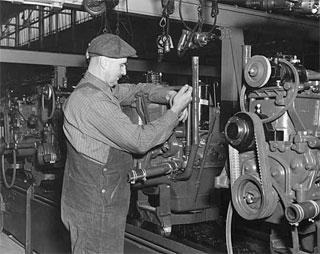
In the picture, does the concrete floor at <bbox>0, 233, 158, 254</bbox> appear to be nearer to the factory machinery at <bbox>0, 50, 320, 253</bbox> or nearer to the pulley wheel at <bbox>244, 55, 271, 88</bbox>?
the factory machinery at <bbox>0, 50, 320, 253</bbox>

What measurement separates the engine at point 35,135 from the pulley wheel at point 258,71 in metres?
2.66

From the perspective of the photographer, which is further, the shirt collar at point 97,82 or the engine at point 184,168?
the engine at point 184,168

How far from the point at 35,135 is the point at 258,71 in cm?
341

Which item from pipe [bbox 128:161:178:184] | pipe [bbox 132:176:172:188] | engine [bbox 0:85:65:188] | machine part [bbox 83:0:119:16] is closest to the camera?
pipe [bbox 128:161:178:184]

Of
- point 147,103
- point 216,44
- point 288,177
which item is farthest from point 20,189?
point 288,177

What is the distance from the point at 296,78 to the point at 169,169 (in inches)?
47.7

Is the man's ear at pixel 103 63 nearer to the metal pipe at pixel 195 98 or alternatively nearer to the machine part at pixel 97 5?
the metal pipe at pixel 195 98

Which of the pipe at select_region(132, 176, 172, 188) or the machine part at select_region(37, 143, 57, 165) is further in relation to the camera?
the machine part at select_region(37, 143, 57, 165)

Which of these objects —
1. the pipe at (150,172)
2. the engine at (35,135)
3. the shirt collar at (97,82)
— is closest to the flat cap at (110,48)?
the shirt collar at (97,82)

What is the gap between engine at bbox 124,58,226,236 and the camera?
9.35 feet

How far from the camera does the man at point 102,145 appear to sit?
2.21 m

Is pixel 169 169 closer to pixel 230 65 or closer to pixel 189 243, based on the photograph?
pixel 189 243

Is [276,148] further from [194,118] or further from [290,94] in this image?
[194,118]

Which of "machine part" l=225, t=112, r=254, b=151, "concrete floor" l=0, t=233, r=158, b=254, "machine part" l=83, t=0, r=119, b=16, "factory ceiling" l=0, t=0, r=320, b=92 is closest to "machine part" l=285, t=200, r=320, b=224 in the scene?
"machine part" l=225, t=112, r=254, b=151
